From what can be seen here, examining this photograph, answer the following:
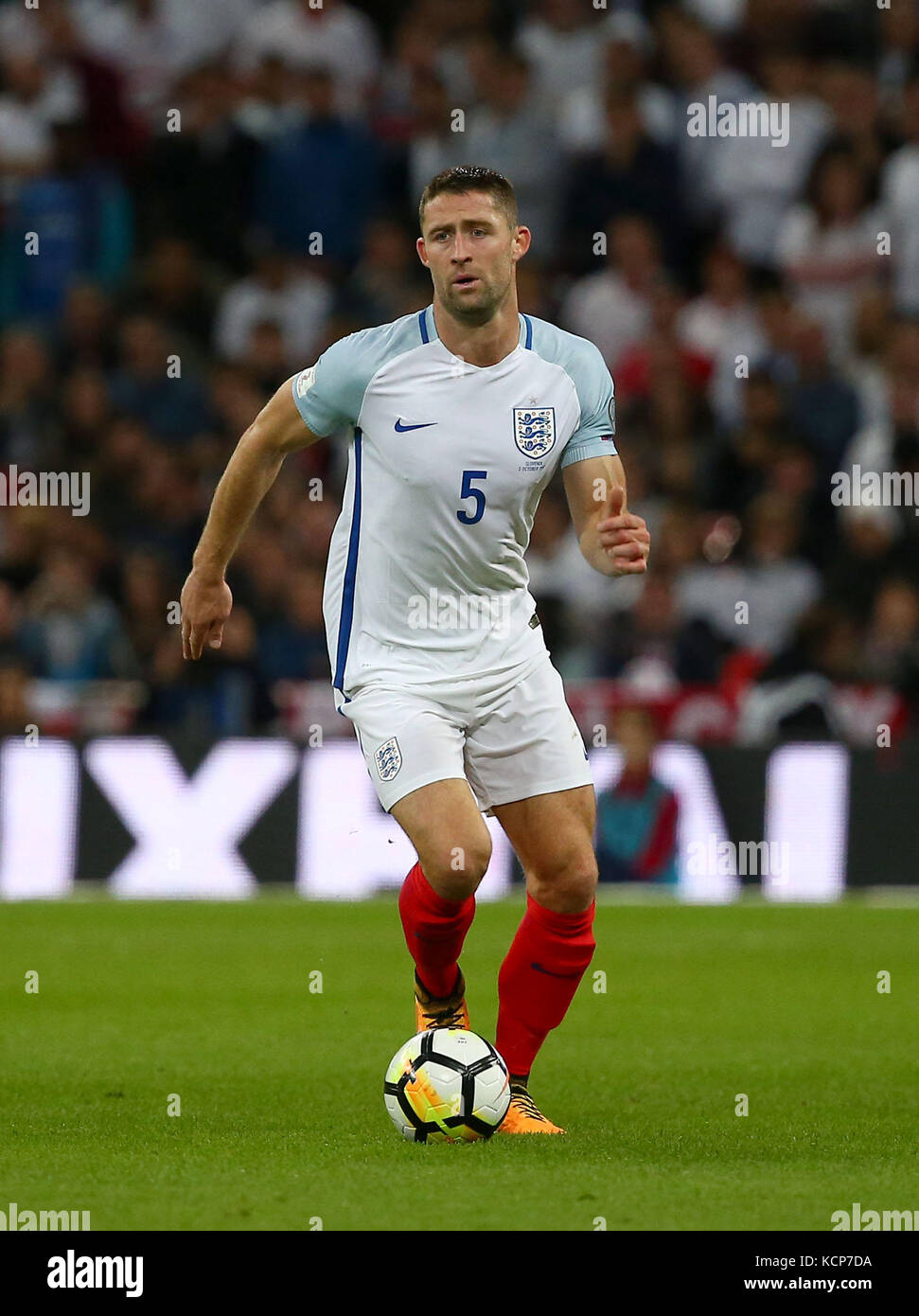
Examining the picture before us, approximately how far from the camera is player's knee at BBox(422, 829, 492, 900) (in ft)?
19.1

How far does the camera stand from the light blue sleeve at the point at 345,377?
614 centimetres

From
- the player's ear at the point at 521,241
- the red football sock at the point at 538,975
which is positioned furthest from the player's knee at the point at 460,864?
the player's ear at the point at 521,241

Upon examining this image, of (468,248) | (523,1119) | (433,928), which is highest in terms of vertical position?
(468,248)

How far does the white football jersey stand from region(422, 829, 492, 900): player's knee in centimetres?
52

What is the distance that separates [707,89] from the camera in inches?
634

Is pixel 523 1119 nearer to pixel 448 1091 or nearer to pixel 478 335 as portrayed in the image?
pixel 448 1091

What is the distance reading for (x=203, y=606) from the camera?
6.18 m

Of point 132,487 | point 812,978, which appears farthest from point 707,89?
point 812,978

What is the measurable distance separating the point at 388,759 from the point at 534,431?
3.22ft

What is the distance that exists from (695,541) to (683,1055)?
6.80 meters

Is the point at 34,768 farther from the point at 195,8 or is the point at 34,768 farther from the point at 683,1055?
the point at 195,8

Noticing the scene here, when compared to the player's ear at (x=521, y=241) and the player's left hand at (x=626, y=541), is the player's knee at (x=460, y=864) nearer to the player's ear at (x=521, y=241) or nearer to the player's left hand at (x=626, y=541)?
the player's left hand at (x=626, y=541)

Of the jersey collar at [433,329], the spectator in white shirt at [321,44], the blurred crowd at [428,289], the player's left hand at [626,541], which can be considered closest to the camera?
the player's left hand at [626,541]

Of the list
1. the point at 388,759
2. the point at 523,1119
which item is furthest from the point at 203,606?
the point at 523,1119
